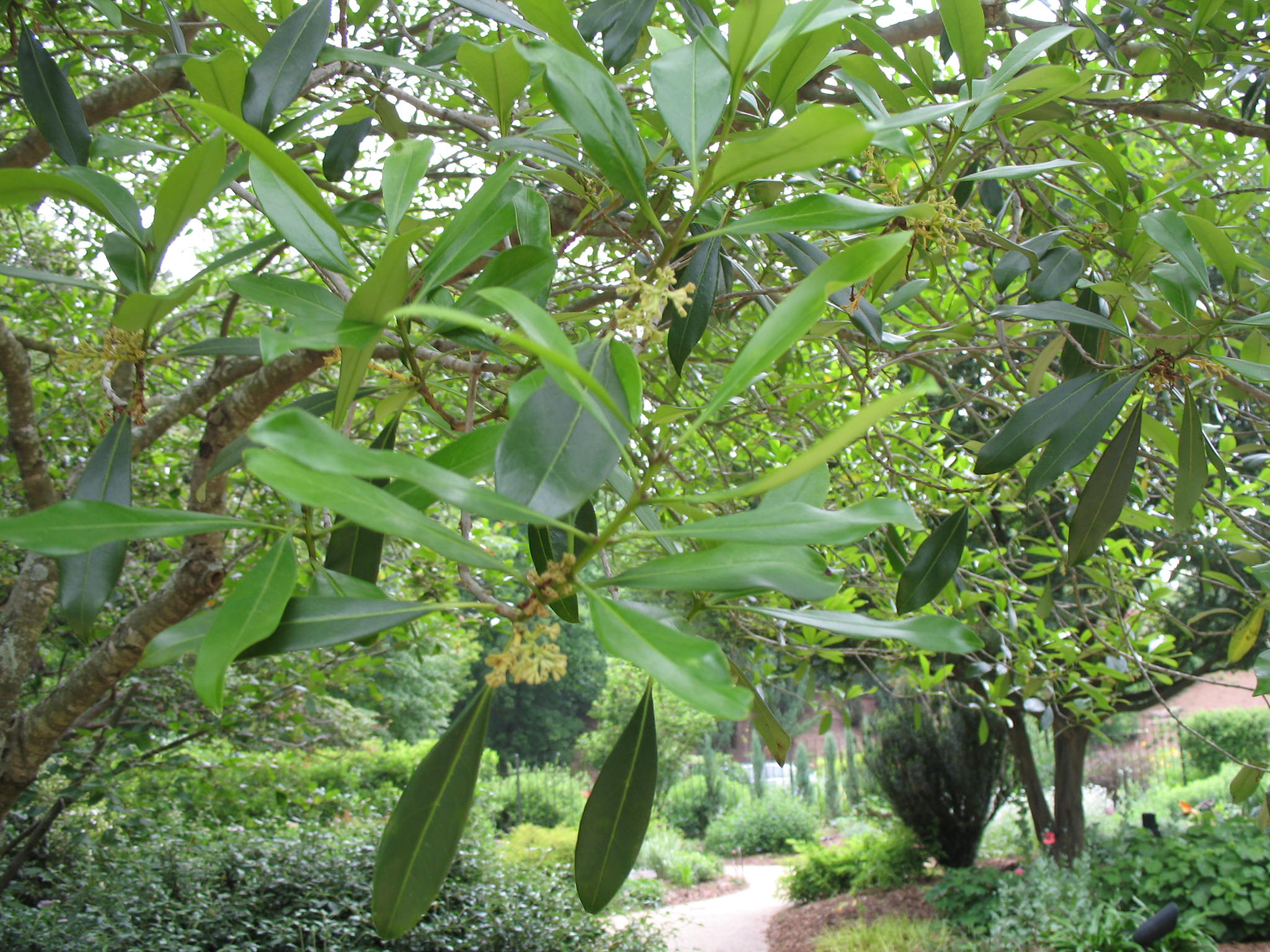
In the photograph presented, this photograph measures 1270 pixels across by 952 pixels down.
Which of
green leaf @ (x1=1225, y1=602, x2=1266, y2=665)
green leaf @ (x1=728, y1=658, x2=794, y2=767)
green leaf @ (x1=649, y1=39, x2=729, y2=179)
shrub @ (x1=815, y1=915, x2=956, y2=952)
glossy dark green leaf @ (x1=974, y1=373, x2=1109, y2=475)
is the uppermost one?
green leaf @ (x1=649, y1=39, x2=729, y2=179)

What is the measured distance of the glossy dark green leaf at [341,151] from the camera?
1.08m

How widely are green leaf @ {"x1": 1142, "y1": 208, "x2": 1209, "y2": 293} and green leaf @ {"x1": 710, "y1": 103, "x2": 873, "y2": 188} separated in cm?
56

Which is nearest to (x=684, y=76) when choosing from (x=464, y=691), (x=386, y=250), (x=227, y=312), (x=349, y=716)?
(x=386, y=250)

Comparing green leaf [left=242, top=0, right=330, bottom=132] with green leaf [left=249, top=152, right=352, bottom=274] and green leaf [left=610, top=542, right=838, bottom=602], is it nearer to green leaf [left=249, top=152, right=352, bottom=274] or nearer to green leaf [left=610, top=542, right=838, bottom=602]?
green leaf [left=249, top=152, right=352, bottom=274]

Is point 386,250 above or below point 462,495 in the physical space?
above

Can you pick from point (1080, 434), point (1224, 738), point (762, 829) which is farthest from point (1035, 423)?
point (1224, 738)

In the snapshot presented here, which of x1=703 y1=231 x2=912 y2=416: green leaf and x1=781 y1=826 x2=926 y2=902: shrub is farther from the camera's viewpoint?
x1=781 y1=826 x2=926 y2=902: shrub

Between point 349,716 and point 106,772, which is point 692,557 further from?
point 349,716

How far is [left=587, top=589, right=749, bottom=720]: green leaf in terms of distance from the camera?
0.34m

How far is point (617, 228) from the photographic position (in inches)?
38.4

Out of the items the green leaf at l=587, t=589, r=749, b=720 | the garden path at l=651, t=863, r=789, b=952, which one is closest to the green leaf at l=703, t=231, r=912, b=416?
the green leaf at l=587, t=589, r=749, b=720

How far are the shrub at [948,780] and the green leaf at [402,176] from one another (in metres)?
A: 8.16

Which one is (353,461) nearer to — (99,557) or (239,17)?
(99,557)

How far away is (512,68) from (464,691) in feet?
56.2
